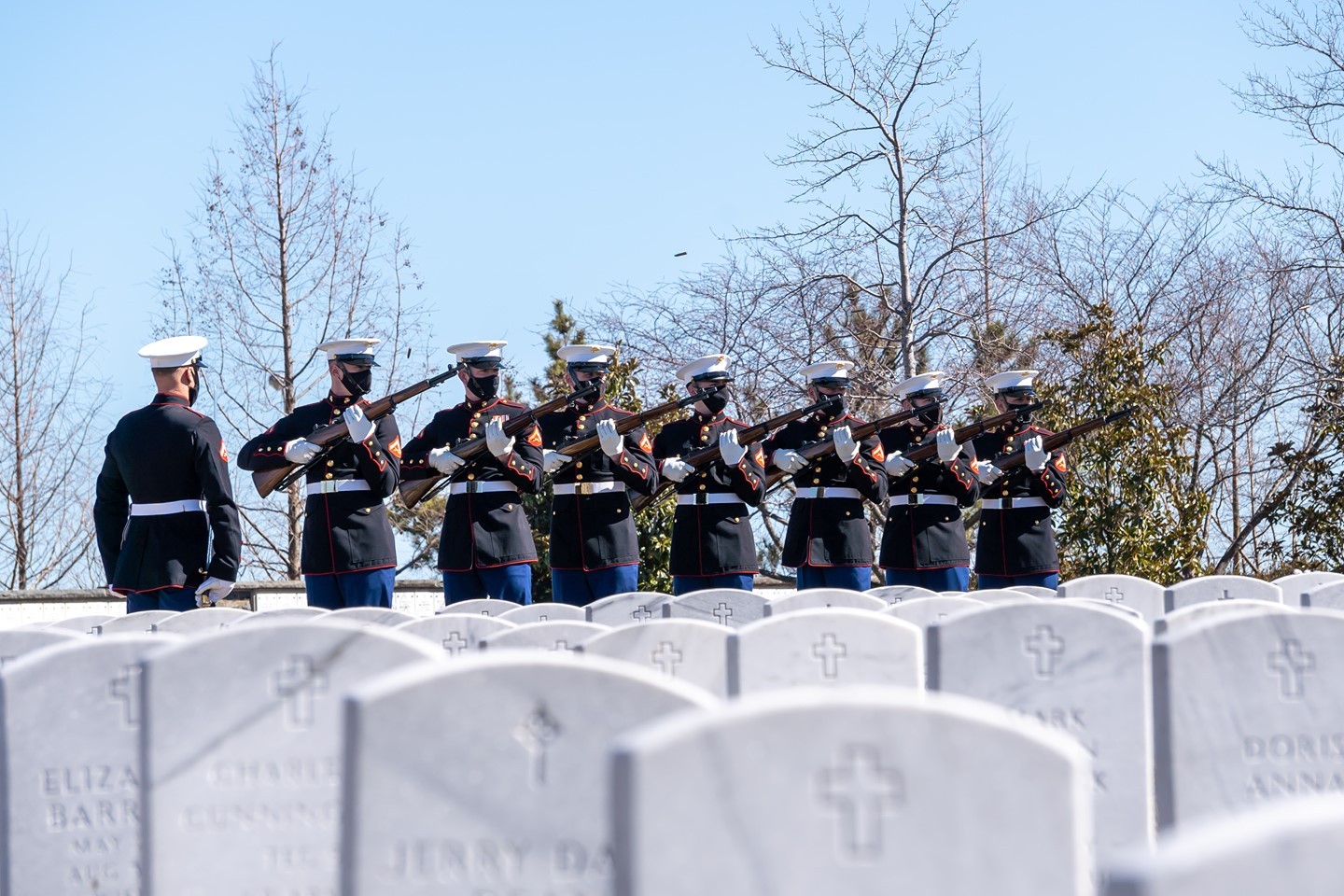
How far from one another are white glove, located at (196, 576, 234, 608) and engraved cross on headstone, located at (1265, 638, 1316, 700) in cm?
472

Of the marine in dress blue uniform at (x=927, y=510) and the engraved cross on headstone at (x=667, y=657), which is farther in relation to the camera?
the marine in dress blue uniform at (x=927, y=510)

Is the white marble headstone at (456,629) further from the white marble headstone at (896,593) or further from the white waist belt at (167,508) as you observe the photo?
the white waist belt at (167,508)

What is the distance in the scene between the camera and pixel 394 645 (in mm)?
2664

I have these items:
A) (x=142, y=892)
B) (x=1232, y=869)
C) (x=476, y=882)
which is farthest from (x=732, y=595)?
(x=1232, y=869)

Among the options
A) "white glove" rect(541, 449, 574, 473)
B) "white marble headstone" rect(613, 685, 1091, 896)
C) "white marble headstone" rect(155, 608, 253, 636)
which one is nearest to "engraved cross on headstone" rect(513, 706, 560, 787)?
"white marble headstone" rect(613, 685, 1091, 896)

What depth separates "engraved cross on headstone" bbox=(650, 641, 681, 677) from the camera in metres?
3.33

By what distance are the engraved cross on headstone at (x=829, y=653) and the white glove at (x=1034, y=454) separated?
6.18m

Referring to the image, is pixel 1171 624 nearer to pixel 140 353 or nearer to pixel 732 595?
pixel 732 595

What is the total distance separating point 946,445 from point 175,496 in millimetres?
4382

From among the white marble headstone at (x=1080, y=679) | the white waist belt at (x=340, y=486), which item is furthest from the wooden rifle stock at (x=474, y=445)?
the white marble headstone at (x=1080, y=679)

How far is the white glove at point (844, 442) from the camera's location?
855 cm

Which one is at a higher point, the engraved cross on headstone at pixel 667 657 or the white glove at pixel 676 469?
the white glove at pixel 676 469

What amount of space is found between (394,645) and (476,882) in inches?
27.5

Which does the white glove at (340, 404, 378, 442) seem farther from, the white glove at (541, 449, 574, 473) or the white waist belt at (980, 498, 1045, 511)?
the white waist belt at (980, 498, 1045, 511)
